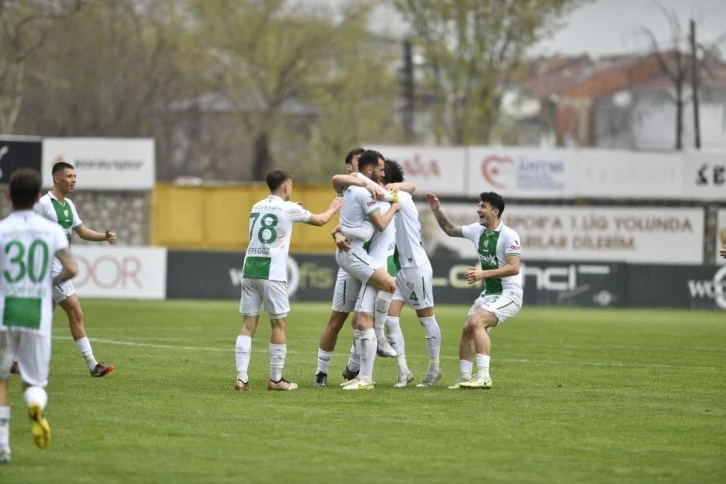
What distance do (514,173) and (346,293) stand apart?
32146 millimetres

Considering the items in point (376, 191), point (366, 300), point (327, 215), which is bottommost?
point (366, 300)

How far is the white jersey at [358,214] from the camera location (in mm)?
14430

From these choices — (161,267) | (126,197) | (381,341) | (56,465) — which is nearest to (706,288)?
(161,267)

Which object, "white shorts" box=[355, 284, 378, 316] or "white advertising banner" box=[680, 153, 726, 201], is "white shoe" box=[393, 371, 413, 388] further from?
"white advertising banner" box=[680, 153, 726, 201]

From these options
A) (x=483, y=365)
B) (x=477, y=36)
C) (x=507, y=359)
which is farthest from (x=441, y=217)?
(x=477, y=36)

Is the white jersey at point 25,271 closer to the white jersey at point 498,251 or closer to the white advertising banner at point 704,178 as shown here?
the white jersey at point 498,251

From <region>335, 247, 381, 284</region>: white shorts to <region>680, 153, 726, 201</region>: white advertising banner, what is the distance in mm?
34202

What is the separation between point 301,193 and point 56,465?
123 ft

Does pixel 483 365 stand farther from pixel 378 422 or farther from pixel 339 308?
pixel 378 422

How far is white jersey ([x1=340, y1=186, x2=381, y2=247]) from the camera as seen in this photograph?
1443cm

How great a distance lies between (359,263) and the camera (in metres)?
14.6

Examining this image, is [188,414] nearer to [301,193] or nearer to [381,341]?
[381,341]

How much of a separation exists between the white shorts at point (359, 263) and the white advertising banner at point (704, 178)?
112 feet

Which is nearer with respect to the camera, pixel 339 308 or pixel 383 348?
pixel 339 308
